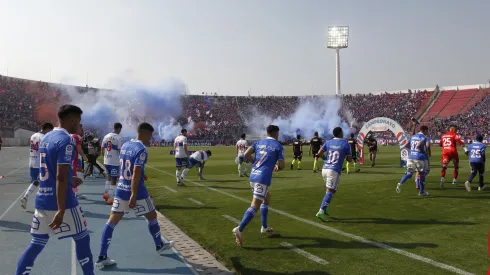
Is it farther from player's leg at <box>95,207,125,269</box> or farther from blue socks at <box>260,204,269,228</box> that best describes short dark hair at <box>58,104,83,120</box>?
blue socks at <box>260,204,269,228</box>

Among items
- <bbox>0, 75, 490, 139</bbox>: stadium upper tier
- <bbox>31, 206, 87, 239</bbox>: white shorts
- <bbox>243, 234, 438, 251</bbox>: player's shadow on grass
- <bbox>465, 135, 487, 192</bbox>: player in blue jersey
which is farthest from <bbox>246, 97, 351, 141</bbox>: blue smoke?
<bbox>31, 206, 87, 239</bbox>: white shorts

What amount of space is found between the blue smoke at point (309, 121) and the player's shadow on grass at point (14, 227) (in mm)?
60411

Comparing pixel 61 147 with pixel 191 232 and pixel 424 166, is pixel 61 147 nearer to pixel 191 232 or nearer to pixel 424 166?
pixel 191 232

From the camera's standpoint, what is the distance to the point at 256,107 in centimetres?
8481

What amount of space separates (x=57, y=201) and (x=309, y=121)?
70.4 metres

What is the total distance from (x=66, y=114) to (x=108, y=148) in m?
6.84

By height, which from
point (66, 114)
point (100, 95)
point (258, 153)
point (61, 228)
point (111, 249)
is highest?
point (100, 95)

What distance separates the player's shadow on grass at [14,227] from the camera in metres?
7.86

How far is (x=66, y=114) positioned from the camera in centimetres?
432

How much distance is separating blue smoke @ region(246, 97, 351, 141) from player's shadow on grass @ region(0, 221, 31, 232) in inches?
2378

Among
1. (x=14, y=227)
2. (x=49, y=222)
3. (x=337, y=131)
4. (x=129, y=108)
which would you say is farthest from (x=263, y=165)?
(x=129, y=108)

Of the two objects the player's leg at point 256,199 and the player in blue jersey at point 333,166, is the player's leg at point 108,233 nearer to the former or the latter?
the player's leg at point 256,199

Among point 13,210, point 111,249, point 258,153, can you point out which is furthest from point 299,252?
point 13,210

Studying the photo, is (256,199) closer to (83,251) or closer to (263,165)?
(263,165)
